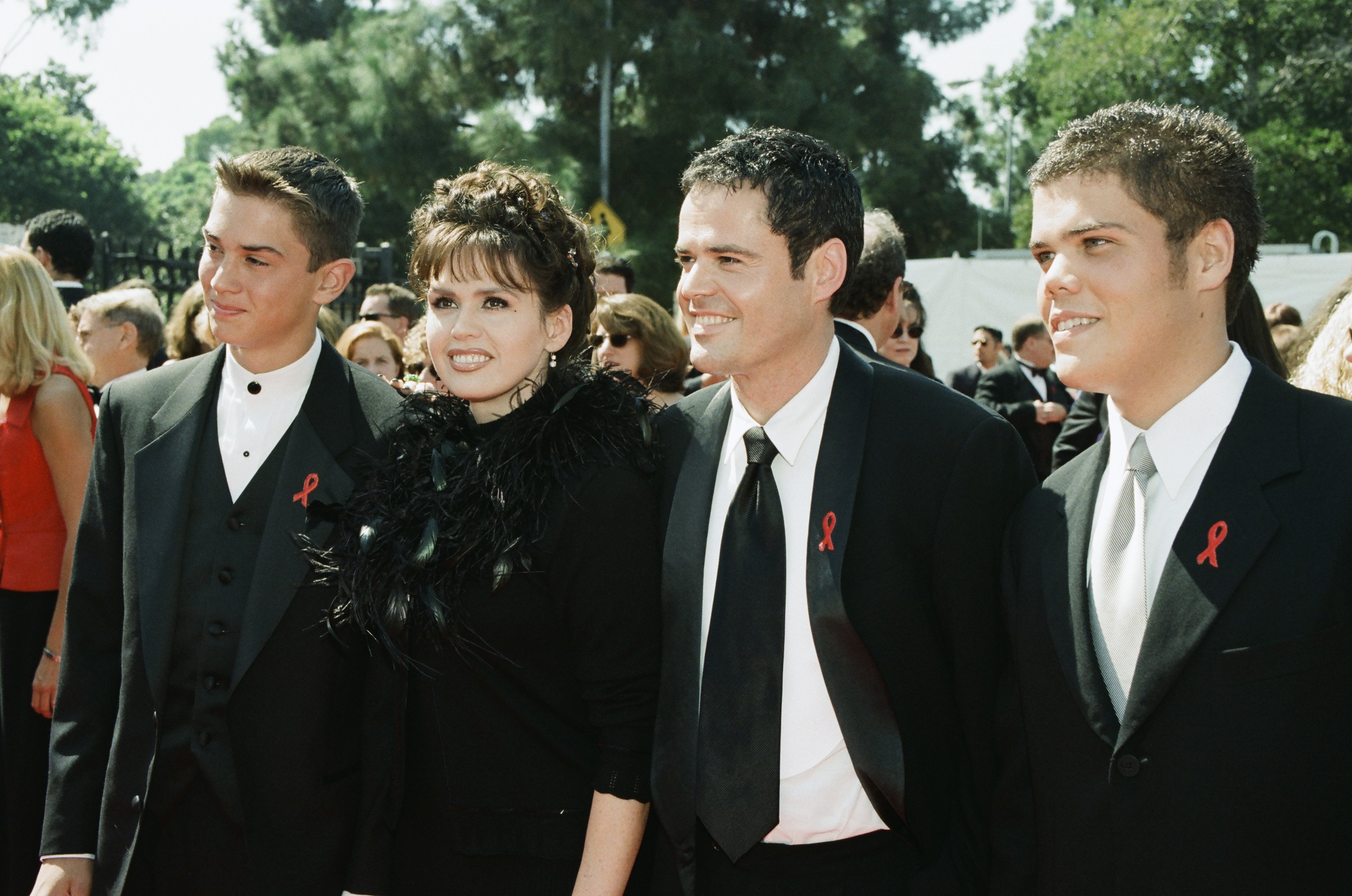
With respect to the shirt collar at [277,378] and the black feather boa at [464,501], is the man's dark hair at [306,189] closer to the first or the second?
the shirt collar at [277,378]

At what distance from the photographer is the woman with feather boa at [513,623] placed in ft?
7.05

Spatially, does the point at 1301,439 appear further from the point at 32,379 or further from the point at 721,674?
the point at 32,379

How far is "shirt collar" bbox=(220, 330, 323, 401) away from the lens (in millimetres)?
2566

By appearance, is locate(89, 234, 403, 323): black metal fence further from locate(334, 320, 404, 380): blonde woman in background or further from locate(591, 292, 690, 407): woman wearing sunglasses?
locate(591, 292, 690, 407): woman wearing sunglasses

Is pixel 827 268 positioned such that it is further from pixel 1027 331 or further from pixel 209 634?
pixel 1027 331

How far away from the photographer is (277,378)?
257cm

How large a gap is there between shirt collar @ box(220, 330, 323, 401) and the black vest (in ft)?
0.64

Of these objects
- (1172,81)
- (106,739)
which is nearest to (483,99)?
(1172,81)

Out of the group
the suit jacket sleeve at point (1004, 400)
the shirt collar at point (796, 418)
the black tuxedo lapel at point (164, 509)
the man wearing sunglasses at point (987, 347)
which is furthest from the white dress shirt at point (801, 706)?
the man wearing sunglasses at point (987, 347)

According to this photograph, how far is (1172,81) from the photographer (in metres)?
23.0

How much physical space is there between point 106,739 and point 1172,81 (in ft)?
82.4

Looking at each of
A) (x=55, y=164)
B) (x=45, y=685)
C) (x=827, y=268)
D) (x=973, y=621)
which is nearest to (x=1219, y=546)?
(x=973, y=621)

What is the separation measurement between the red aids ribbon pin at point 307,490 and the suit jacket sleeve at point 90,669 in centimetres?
45

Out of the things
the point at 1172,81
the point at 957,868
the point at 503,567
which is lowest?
the point at 957,868
